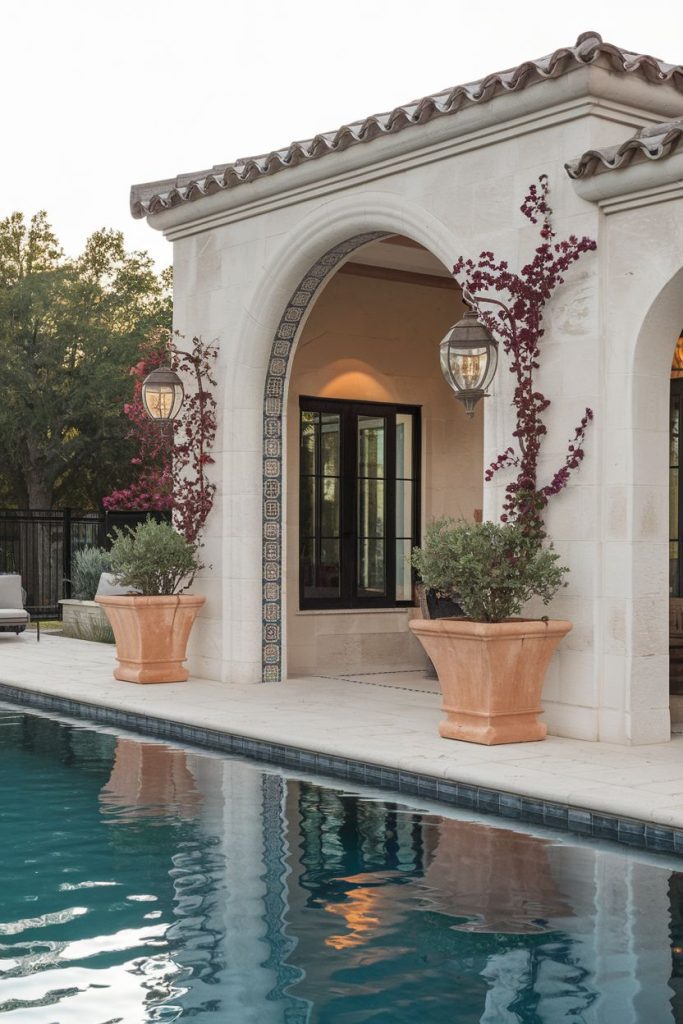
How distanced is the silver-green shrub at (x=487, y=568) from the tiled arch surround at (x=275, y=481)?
310 cm

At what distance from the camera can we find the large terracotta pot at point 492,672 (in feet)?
23.8

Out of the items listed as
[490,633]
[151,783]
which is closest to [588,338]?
[490,633]

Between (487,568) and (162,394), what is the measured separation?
416cm

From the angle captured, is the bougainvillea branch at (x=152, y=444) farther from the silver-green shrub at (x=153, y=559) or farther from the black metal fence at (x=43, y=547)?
the black metal fence at (x=43, y=547)

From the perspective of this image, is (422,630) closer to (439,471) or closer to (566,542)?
(566,542)

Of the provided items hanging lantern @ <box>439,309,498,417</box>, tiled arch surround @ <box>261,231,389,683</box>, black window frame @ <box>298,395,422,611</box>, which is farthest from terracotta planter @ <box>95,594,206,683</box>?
hanging lantern @ <box>439,309,498,417</box>

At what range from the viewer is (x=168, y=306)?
3425cm

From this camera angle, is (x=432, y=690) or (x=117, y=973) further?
(x=432, y=690)

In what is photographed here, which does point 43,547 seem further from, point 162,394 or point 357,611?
point 162,394

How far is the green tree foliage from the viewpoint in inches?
1128

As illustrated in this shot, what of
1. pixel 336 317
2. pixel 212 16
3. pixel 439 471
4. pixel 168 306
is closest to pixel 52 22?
pixel 212 16

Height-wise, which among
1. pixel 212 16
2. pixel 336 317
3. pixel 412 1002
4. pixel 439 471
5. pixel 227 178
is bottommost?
pixel 412 1002

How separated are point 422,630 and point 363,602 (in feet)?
14.3

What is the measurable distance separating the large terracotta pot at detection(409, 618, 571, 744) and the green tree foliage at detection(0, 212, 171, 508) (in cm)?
2209
